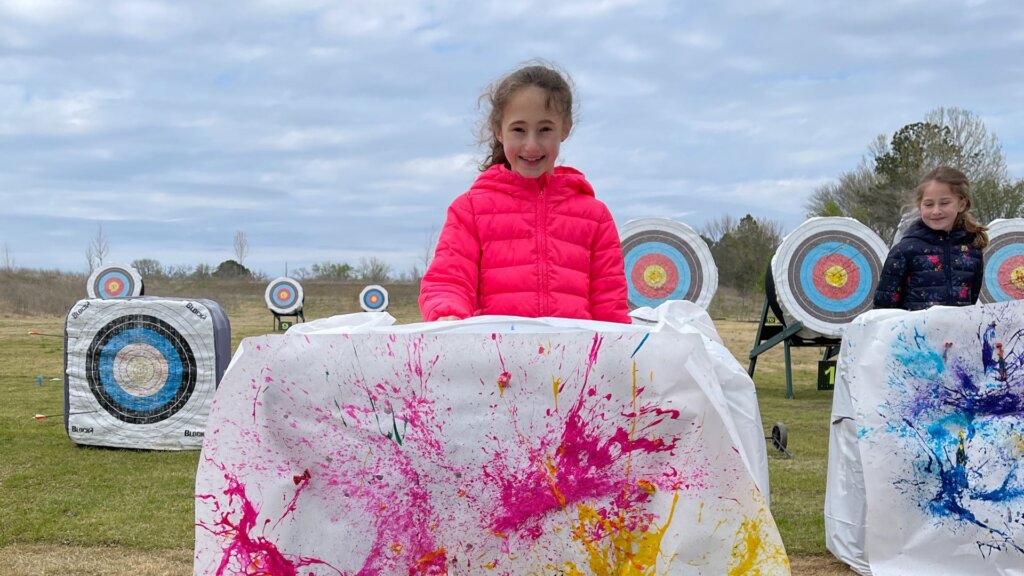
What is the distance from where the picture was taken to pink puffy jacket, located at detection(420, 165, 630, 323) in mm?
2059

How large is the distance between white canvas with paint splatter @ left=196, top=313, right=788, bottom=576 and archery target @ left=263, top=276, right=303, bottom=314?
1700 cm

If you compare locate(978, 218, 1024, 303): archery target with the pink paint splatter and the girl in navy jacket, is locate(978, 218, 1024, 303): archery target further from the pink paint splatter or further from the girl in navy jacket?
the pink paint splatter

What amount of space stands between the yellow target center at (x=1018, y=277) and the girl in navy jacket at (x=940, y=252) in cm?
529

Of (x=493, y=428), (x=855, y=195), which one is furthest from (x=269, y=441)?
(x=855, y=195)

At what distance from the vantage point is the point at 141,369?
5.02m

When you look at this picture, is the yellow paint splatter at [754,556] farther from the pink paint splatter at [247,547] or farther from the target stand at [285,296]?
the target stand at [285,296]

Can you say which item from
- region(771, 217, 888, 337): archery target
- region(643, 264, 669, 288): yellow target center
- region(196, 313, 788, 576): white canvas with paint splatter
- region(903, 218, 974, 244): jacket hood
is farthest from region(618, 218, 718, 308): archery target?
region(196, 313, 788, 576): white canvas with paint splatter

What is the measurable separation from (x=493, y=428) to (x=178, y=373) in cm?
393

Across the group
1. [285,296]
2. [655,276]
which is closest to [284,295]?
[285,296]

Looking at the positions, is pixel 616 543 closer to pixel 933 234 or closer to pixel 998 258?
pixel 933 234

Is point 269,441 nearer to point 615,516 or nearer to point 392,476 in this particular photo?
point 392,476

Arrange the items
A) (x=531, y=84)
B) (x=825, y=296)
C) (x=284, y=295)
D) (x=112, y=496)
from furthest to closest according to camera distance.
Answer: (x=284, y=295), (x=825, y=296), (x=112, y=496), (x=531, y=84)

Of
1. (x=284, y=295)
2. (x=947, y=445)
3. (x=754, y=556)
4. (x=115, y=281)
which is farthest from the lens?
(x=284, y=295)

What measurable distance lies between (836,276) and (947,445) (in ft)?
19.4
